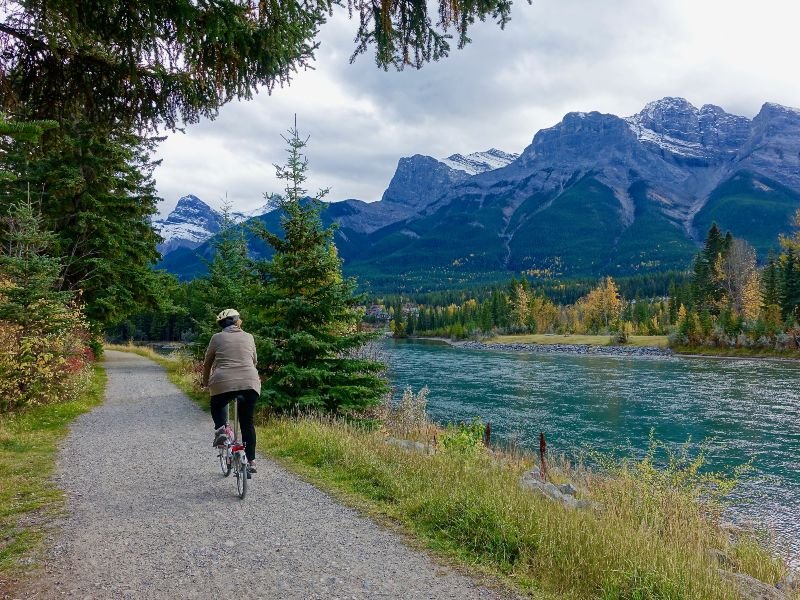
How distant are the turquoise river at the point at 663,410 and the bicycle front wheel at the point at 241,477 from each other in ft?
31.3

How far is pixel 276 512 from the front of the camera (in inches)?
287

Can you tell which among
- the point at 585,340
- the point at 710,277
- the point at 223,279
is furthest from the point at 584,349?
the point at 223,279

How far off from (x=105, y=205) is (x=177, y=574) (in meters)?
25.5

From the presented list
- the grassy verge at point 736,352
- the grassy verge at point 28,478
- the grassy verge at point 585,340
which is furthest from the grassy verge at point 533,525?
the grassy verge at point 585,340

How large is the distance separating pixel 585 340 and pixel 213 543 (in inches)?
3812

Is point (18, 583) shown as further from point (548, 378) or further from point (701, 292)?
point (701, 292)

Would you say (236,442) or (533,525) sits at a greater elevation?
(236,442)

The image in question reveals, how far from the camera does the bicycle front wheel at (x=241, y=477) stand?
7832 mm

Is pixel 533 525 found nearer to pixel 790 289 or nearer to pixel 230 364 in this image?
pixel 230 364

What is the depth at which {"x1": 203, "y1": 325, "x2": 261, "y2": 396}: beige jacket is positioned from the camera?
7.98 metres

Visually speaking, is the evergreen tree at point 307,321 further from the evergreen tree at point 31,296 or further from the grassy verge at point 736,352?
the grassy verge at point 736,352

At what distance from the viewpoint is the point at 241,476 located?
25.9ft

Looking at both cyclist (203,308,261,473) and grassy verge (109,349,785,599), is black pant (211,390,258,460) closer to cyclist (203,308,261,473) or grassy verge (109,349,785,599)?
cyclist (203,308,261,473)

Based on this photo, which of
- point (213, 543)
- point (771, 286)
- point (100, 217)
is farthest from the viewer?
point (771, 286)
